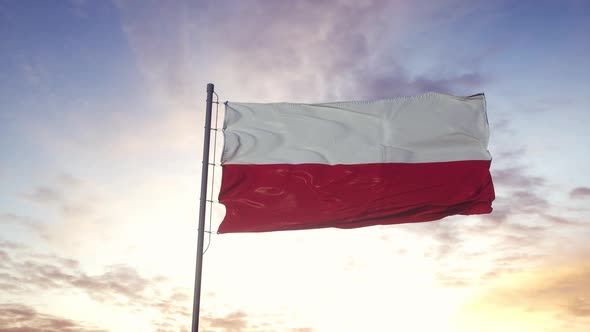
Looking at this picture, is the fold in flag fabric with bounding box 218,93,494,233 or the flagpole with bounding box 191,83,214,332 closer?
the flagpole with bounding box 191,83,214,332

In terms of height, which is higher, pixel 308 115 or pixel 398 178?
pixel 308 115

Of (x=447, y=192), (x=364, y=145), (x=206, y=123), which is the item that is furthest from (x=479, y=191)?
(x=206, y=123)

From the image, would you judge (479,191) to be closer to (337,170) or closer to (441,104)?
(441,104)

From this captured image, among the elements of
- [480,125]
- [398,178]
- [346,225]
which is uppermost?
[480,125]

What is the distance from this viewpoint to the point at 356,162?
14570 millimetres

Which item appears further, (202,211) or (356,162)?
(356,162)

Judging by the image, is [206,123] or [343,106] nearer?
[206,123]

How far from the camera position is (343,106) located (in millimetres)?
14938

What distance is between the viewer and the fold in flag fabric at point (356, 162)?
14102 mm

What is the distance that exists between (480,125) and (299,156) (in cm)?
414

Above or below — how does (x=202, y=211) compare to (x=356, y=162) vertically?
below

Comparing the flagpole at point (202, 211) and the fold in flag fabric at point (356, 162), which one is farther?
the fold in flag fabric at point (356, 162)

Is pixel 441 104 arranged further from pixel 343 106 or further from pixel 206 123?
pixel 206 123

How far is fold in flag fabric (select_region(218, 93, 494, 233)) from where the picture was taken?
14102 mm
